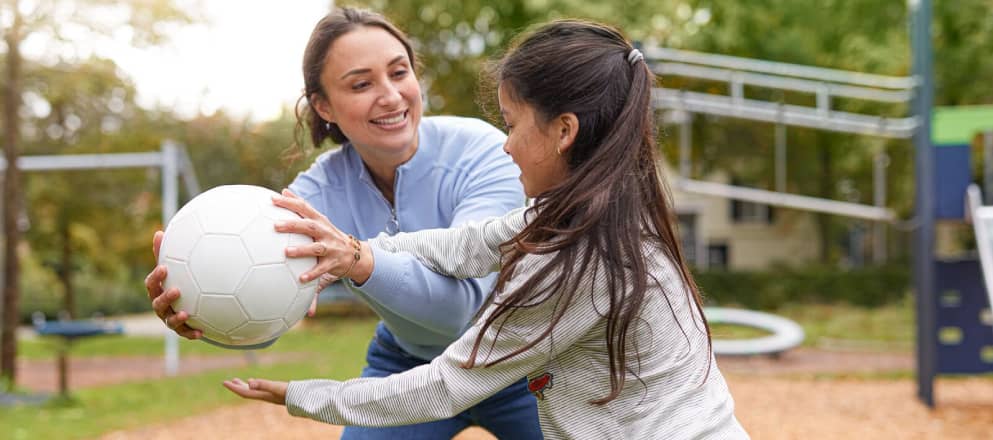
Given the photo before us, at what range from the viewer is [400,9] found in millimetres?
18656

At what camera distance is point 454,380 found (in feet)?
7.51

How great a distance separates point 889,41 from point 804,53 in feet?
11.1

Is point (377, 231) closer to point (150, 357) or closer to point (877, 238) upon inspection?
point (150, 357)

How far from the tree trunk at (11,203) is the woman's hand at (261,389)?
8852mm

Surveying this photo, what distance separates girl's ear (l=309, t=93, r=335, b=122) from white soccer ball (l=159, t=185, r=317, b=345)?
76cm

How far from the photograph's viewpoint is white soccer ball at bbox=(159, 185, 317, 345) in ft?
7.72

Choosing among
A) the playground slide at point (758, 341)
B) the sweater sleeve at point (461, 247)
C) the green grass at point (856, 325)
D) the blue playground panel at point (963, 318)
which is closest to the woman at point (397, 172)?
the sweater sleeve at point (461, 247)

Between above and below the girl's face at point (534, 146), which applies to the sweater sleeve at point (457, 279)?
below

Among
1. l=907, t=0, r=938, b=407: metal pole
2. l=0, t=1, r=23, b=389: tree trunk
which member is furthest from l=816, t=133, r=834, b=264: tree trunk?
l=0, t=1, r=23, b=389: tree trunk

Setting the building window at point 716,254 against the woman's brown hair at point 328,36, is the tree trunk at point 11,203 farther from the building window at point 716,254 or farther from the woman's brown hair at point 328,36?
the building window at point 716,254

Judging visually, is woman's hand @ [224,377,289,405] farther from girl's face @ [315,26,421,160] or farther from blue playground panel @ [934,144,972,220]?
blue playground panel @ [934,144,972,220]

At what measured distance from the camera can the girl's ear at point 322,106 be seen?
3143mm

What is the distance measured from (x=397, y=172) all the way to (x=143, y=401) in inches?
307

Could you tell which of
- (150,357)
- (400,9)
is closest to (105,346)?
(150,357)
